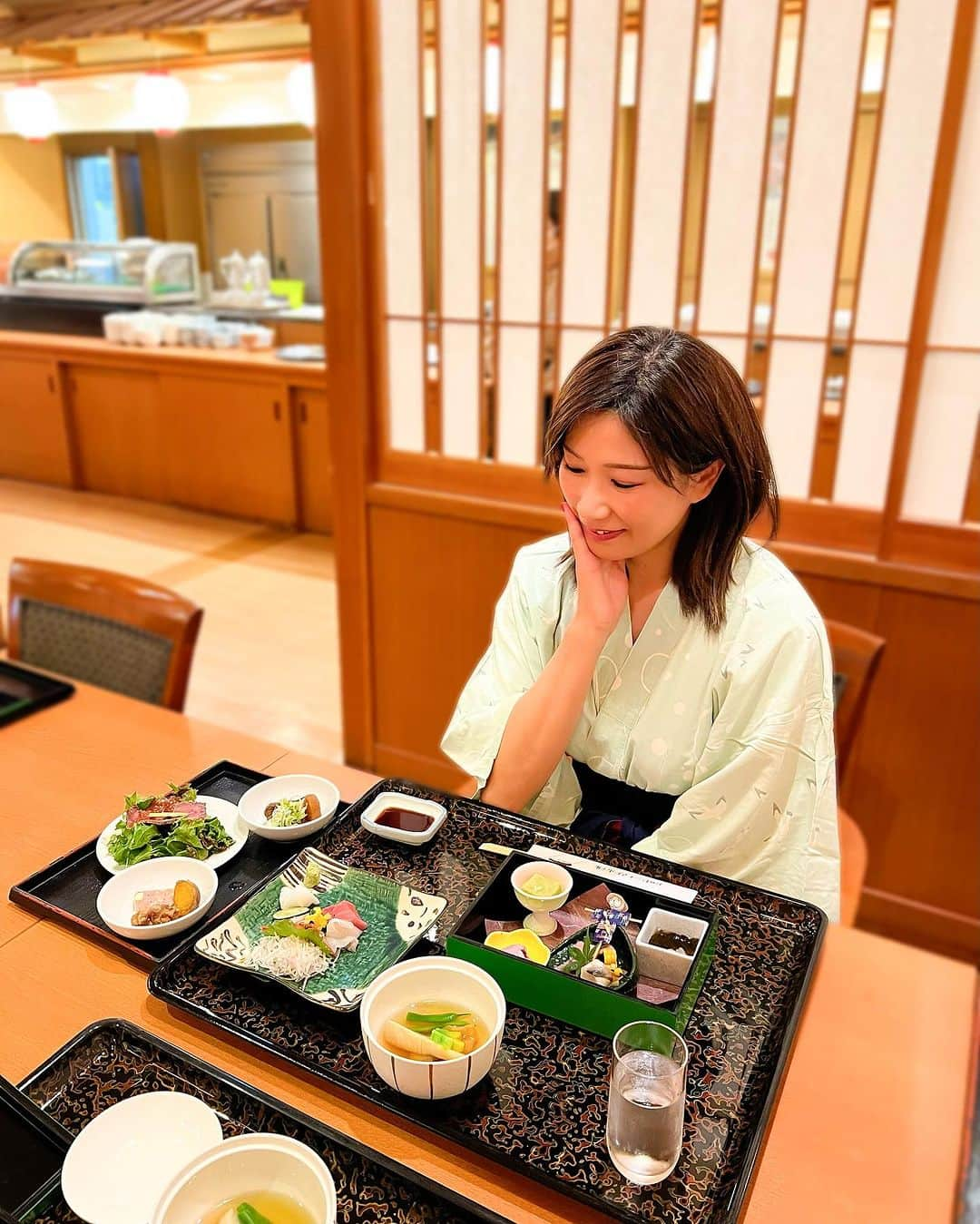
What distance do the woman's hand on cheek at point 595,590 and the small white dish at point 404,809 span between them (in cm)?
32

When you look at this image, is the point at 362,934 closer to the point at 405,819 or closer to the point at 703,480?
the point at 405,819

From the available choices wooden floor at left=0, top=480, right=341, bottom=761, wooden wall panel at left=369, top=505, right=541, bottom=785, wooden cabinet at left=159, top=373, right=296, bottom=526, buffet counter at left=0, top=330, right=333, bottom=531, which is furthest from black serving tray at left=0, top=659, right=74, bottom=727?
wooden cabinet at left=159, top=373, right=296, bottom=526

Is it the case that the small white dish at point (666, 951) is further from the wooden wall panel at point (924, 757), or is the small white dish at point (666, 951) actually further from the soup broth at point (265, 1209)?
the wooden wall panel at point (924, 757)

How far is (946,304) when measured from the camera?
2.02 m

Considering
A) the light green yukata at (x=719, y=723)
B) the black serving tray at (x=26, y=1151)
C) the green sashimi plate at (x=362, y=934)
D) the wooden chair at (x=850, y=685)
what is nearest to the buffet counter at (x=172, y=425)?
the wooden chair at (x=850, y=685)

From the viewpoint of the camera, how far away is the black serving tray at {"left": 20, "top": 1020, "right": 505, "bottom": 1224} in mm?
799

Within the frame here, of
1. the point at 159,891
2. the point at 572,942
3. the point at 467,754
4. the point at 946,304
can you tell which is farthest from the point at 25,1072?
the point at 946,304

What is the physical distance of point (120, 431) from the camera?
5.88m

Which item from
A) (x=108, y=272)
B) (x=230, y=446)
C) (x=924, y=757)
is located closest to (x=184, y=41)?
(x=108, y=272)

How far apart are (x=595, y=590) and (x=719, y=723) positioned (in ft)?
0.82

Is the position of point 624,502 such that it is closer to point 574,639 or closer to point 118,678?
point 574,639

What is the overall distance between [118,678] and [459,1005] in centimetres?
124

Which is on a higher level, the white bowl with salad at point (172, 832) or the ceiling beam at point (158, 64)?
the ceiling beam at point (158, 64)

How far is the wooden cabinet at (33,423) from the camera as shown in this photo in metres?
6.04
